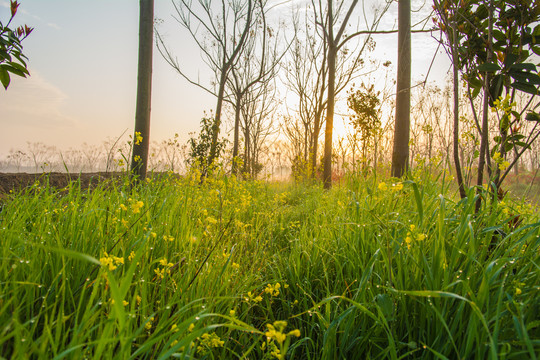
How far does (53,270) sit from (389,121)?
8.71m

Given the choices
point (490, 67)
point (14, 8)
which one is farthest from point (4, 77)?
point (490, 67)

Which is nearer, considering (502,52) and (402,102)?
(502,52)

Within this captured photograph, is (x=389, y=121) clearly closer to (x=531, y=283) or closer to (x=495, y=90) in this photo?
(x=495, y=90)

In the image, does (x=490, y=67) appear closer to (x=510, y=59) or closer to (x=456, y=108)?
(x=510, y=59)

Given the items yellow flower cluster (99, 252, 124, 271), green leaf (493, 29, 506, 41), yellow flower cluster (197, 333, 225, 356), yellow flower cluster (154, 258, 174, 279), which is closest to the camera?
yellow flower cluster (99, 252, 124, 271)

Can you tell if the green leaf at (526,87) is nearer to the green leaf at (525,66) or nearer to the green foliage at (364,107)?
the green leaf at (525,66)

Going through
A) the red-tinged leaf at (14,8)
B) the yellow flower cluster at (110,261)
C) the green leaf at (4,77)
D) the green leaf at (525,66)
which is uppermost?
the red-tinged leaf at (14,8)

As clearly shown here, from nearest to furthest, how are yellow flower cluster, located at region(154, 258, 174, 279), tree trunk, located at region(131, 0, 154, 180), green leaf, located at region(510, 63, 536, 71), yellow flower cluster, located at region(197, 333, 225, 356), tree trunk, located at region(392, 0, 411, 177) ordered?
yellow flower cluster, located at region(197, 333, 225, 356), yellow flower cluster, located at region(154, 258, 174, 279), green leaf, located at region(510, 63, 536, 71), tree trunk, located at region(131, 0, 154, 180), tree trunk, located at region(392, 0, 411, 177)

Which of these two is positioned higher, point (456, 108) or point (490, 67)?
point (490, 67)

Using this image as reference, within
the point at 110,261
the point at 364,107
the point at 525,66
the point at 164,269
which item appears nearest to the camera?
the point at 110,261

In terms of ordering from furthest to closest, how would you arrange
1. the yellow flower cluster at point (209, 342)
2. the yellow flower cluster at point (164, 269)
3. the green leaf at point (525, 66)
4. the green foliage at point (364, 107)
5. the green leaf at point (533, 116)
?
the green foliage at point (364, 107) → the green leaf at point (533, 116) → the green leaf at point (525, 66) → the yellow flower cluster at point (164, 269) → the yellow flower cluster at point (209, 342)

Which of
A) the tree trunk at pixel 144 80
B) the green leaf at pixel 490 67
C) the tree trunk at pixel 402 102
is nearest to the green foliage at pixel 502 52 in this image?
the green leaf at pixel 490 67

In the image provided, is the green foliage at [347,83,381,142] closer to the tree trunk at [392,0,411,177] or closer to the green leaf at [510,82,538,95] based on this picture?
the tree trunk at [392,0,411,177]

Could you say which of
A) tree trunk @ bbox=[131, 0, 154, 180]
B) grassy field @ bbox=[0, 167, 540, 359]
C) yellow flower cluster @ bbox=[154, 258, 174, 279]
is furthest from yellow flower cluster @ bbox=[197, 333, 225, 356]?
tree trunk @ bbox=[131, 0, 154, 180]
